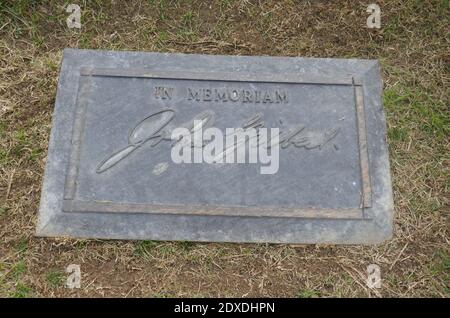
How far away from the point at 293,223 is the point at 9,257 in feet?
5.00

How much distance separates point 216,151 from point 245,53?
709 millimetres

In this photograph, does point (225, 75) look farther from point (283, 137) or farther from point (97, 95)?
point (97, 95)

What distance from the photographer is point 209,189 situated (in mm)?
2615

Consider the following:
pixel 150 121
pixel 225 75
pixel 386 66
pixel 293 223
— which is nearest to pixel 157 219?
pixel 150 121

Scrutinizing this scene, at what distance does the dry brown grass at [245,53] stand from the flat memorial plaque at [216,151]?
0.33ft
